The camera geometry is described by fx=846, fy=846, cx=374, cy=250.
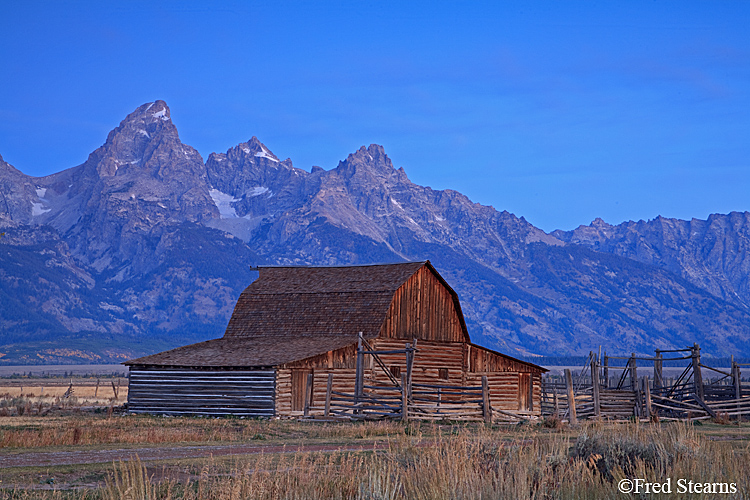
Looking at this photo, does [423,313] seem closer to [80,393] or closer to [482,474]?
[482,474]

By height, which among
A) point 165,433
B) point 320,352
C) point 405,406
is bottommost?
point 165,433

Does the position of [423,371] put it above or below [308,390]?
above

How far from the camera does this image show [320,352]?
111 ft

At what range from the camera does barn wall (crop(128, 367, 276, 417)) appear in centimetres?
3391

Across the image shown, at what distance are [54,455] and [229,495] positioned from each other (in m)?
9.11

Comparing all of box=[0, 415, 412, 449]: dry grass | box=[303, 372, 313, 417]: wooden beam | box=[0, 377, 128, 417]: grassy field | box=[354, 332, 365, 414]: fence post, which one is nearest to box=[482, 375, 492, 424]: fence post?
box=[0, 415, 412, 449]: dry grass

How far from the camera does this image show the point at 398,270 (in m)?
41.0

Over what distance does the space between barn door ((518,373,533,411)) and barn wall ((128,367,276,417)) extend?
51.3ft

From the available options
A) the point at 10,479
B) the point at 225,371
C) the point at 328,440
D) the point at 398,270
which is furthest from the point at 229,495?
the point at 398,270

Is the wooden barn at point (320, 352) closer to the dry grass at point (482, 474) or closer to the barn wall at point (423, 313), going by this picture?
the barn wall at point (423, 313)

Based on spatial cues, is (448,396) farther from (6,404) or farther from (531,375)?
(6,404)

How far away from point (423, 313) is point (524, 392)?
325 inches

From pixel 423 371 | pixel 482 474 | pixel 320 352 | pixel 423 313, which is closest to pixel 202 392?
pixel 320 352

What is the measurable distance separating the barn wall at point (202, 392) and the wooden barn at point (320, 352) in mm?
42
